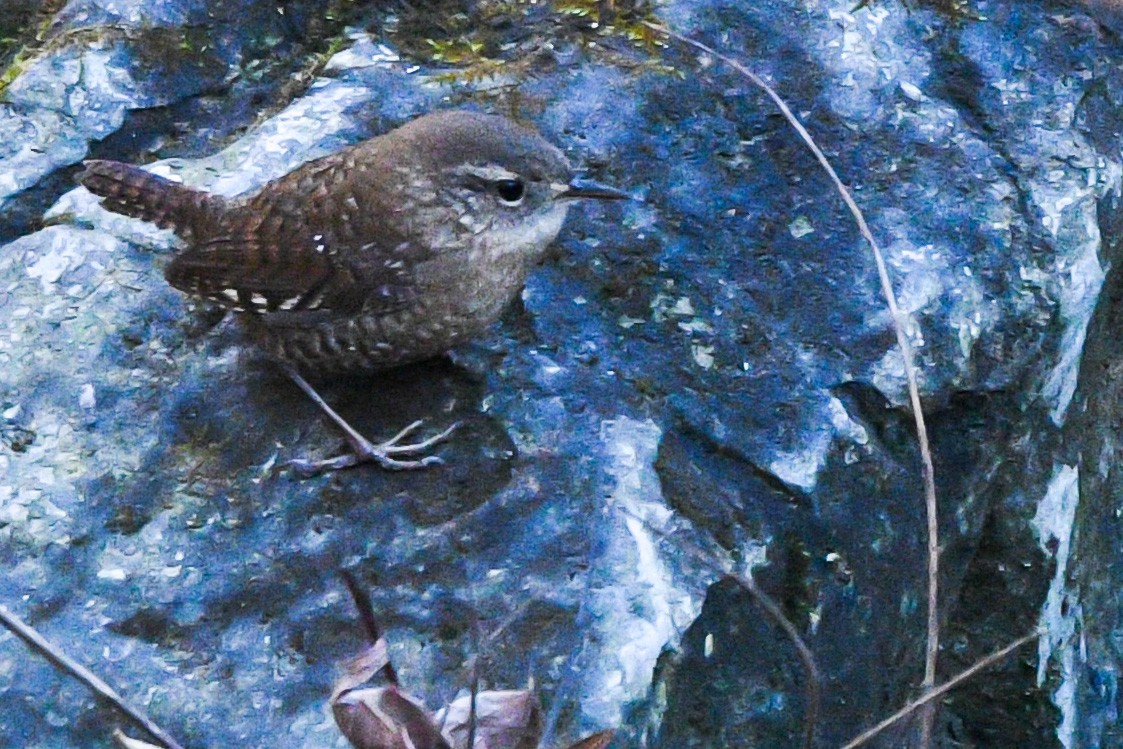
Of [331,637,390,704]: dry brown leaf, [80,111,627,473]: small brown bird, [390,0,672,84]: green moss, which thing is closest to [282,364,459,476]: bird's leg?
[80,111,627,473]: small brown bird

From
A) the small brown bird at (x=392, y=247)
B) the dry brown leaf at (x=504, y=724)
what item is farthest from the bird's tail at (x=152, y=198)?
the dry brown leaf at (x=504, y=724)

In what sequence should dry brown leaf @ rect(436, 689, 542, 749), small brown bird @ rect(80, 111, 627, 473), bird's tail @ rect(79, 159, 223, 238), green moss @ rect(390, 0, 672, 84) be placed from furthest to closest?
green moss @ rect(390, 0, 672, 84) < bird's tail @ rect(79, 159, 223, 238) < small brown bird @ rect(80, 111, 627, 473) < dry brown leaf @ rect(436, 689, 542, 749)

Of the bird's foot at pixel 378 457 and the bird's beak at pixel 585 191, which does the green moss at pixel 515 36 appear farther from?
the bird's foot at pixel 378 457

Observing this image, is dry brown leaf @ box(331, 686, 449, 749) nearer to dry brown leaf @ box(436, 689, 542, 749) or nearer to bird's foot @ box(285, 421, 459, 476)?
dry brown leaf @ box(436, 689, 542, 749)

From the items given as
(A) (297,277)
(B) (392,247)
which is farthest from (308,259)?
(B) (392,247)

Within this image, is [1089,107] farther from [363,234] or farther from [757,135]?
[363,234]

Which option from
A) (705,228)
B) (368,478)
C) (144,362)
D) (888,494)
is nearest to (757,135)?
(705,228)

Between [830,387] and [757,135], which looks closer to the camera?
[830,387]

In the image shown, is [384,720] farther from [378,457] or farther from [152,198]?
[152,198]
